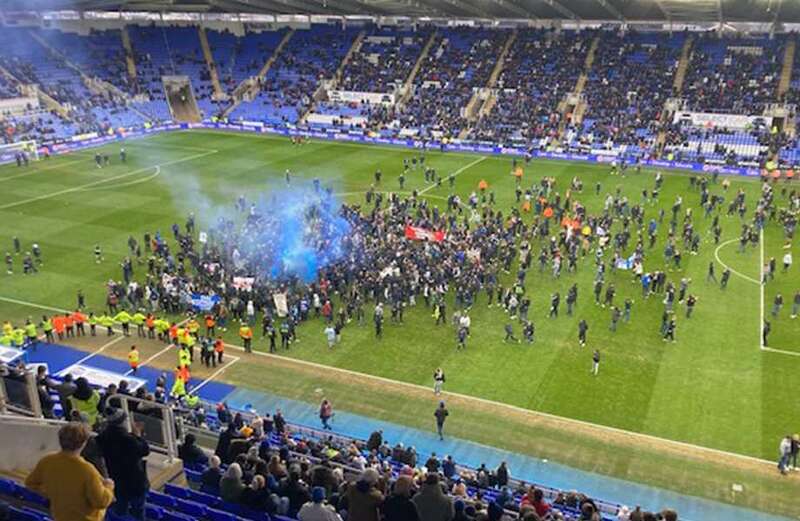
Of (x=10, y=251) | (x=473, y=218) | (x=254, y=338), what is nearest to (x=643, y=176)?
(x=473, y=218)

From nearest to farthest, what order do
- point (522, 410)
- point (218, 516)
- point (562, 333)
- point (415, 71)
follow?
point (218, 516) → point (522, 410) → point (562, 333) → point (415, 71)

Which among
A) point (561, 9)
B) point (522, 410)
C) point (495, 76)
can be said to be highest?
point (561, 9)

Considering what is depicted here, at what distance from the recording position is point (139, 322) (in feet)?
90.5

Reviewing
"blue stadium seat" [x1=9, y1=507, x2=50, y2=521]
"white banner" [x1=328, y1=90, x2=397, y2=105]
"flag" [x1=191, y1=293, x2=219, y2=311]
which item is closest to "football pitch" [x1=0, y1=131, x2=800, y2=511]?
"flag" [x1=191, y1=293, x2=219, y2=311]

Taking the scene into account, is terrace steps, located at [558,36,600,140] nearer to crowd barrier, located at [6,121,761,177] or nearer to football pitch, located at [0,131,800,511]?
crowd barrier, located at [6,121,761,177]

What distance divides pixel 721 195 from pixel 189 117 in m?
55.3

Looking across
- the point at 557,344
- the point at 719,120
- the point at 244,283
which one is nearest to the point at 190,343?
the point at 244,283

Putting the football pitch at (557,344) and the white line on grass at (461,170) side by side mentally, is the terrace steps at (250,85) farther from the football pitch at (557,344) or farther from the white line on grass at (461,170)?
the football pitch at (557,344)

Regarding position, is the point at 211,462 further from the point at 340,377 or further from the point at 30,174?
the point at 30,174

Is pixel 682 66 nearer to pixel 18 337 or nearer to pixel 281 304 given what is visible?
pixel 281 304

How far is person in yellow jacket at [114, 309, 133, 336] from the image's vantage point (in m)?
27.6

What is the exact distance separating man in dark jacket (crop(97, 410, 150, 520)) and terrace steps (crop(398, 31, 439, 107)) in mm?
67207

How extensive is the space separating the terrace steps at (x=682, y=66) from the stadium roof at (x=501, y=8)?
2.23 m

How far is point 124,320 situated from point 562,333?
17.4 m
